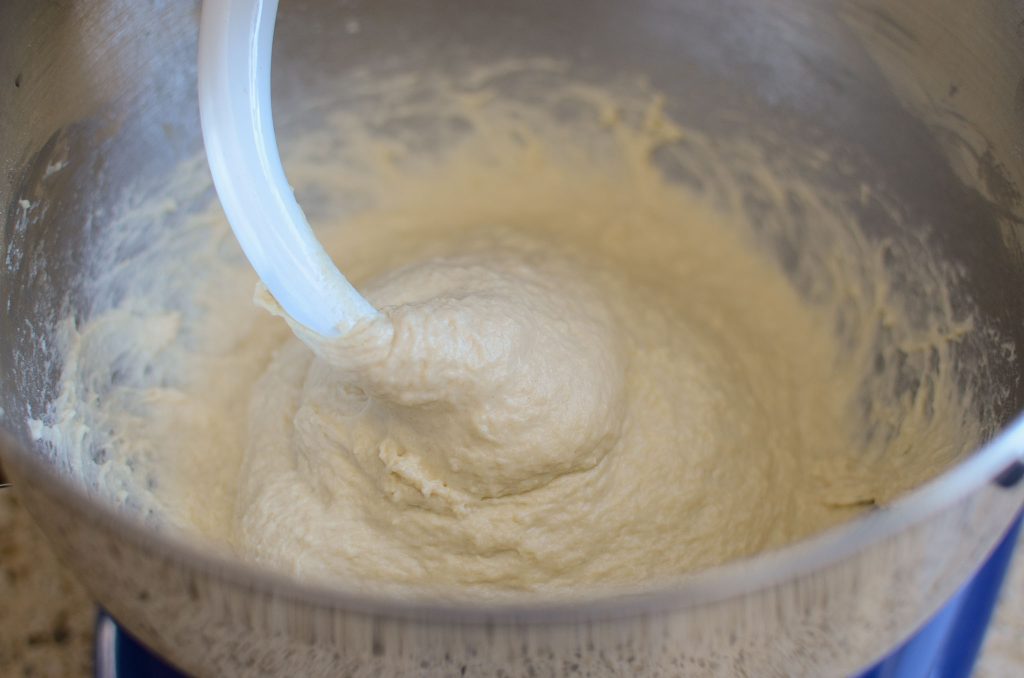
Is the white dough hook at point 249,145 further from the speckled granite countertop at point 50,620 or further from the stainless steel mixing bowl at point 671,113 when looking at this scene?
the speckled granite countertop at point 50,620

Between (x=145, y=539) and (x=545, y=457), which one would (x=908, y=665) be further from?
(x=145, y=539)

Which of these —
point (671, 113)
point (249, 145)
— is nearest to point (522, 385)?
point (249, 145)

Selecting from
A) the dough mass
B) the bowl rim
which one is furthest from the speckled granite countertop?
the bowl rim

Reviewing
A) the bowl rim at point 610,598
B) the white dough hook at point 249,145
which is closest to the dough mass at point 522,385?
the white dough hook at point 249,145

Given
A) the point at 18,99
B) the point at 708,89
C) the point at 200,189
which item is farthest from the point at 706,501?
the point at 18,99

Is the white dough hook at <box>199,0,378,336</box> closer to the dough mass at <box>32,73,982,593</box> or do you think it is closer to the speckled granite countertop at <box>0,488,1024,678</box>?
the dough mass at <box>32,73,982,593</box>

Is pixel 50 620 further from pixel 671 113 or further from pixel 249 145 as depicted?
pixel 671 113
